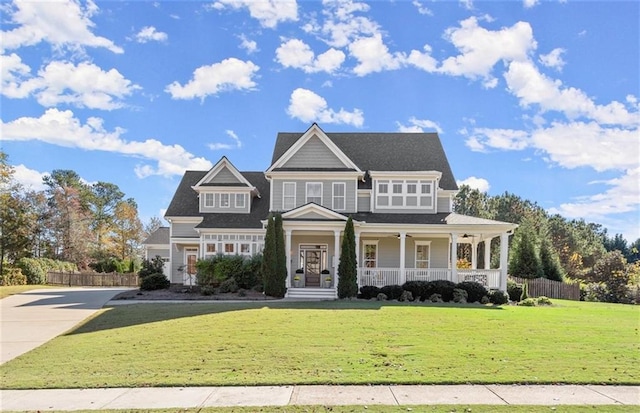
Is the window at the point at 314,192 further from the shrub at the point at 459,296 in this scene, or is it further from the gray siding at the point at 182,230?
the shrub at the point at 459,296

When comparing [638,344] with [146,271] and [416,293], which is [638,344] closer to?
[416,293]

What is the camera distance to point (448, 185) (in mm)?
27562

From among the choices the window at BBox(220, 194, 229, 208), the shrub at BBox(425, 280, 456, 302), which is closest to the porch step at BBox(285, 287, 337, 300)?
the shrub at BBox(425, 280, 456, 302)

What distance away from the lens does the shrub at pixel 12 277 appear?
31.3 m

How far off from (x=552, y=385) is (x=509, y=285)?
1776 centimetres

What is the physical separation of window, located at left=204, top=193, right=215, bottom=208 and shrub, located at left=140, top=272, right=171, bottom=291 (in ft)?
18.1

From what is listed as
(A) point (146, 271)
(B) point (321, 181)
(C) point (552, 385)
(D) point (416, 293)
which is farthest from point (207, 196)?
(C) point (552, 385)

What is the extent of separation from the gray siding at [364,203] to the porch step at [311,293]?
5773 mm

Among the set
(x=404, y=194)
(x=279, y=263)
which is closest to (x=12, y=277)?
(x=279, y=263)

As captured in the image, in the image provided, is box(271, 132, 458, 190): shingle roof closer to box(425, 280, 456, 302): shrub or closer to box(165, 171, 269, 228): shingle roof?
box(165, 171, 269, 228): shingle roof

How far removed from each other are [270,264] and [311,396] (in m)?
15.6

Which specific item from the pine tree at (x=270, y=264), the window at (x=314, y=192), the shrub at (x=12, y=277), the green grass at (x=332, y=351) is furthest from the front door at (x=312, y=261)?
the shrub at (x=12, y=277)

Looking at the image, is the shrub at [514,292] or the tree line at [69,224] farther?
the tree line at [69,224]

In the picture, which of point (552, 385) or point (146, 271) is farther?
point (146, 271)
